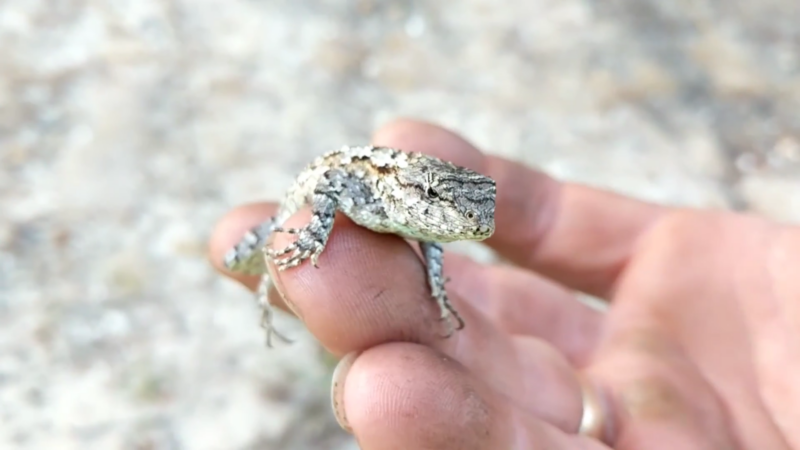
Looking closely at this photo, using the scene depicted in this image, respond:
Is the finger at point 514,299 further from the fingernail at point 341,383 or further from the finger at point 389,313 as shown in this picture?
the fingernail at point 341,383

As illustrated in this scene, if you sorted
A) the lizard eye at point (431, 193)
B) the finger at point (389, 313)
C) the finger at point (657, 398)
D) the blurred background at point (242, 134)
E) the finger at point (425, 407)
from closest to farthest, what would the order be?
the finger at point (425, 407)
the finger at point (389, 313)
the lizard eye at point (431, 193)
the finger at point (657, 398)
the blurred background at point (242, 134)

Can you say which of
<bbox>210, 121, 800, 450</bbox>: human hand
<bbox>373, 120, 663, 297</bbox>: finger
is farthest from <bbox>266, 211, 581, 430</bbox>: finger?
<bbox>373, 120, 663, 297</bbox>: finger

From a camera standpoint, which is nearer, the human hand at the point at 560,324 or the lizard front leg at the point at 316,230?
the human hand at the point at 560,324

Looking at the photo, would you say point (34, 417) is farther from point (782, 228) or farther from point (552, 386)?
point (782, 228)

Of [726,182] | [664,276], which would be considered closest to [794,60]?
[726,182]

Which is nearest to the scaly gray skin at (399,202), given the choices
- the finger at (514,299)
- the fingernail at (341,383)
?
the fingernail at (341,383)

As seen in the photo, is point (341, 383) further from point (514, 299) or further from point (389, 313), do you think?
point (514, 299)
